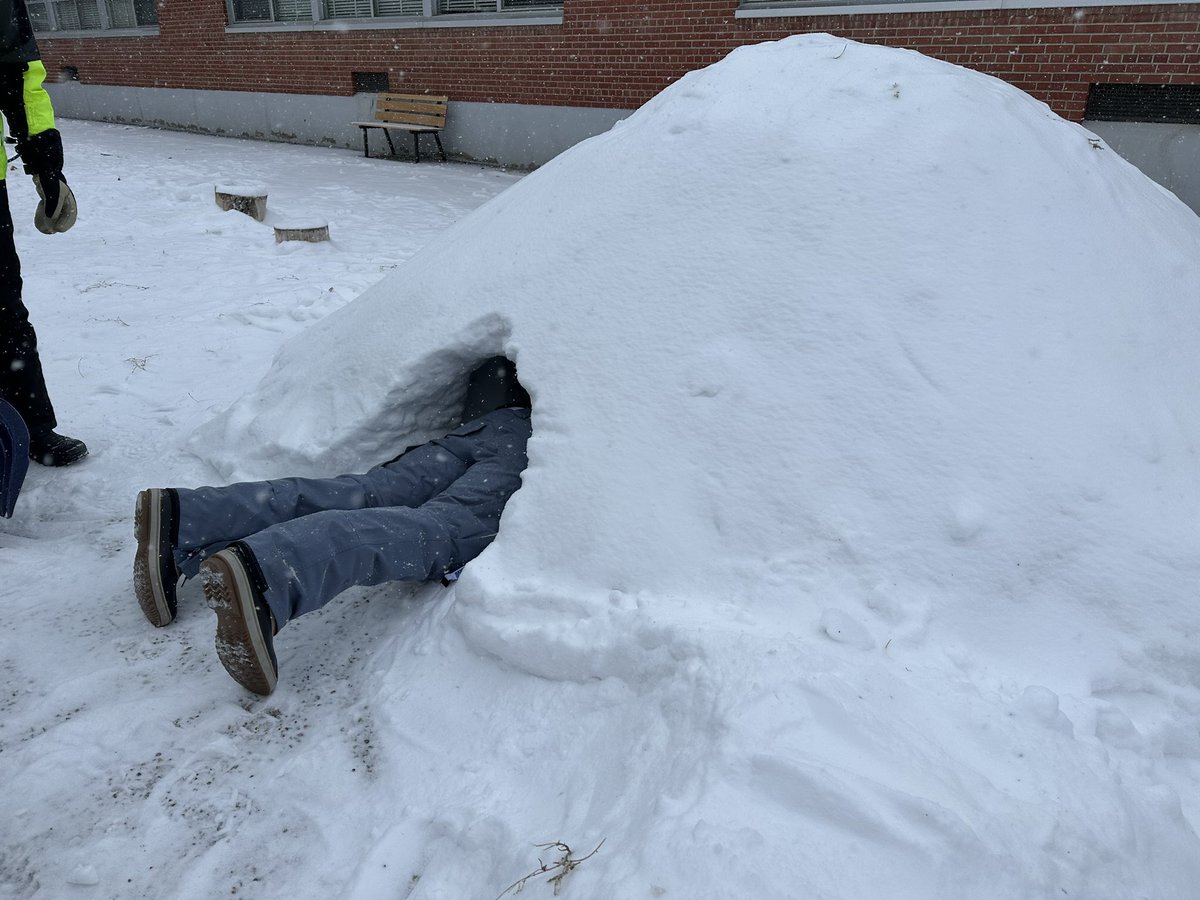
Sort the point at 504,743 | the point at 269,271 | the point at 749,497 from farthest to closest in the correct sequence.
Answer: the point at 269,271 → the point at 749,497 → the point at 504,743

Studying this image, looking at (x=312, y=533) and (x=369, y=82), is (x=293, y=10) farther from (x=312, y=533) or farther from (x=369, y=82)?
(x=312, y=533)

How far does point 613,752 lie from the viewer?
1747 millimetres

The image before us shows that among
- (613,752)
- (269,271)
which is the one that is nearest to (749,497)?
(613,752)

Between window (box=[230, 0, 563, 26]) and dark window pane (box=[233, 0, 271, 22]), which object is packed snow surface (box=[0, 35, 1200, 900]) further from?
dark window pane (box=[233, 0, 271, 22])

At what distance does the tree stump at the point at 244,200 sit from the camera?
7.13 m

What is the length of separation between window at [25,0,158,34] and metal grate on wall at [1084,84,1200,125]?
44.3ft

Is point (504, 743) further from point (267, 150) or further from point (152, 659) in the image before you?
point (267, 150)

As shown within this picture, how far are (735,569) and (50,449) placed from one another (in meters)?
2.65

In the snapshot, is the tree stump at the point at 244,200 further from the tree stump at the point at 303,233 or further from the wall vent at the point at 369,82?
the wall vent at the point at 369,82

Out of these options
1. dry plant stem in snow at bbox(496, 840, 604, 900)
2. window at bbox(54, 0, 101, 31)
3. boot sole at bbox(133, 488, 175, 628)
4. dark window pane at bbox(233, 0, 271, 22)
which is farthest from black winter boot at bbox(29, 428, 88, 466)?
window at bbox(54, 0, 101, 31)

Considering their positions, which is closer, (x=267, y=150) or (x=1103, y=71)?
(x=1103, y=71)

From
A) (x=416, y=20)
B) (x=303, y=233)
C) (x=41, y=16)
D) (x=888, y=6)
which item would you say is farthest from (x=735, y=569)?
(x=41, y=16)

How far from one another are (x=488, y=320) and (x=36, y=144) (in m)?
1.90

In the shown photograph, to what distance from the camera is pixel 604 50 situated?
8.98 metres
